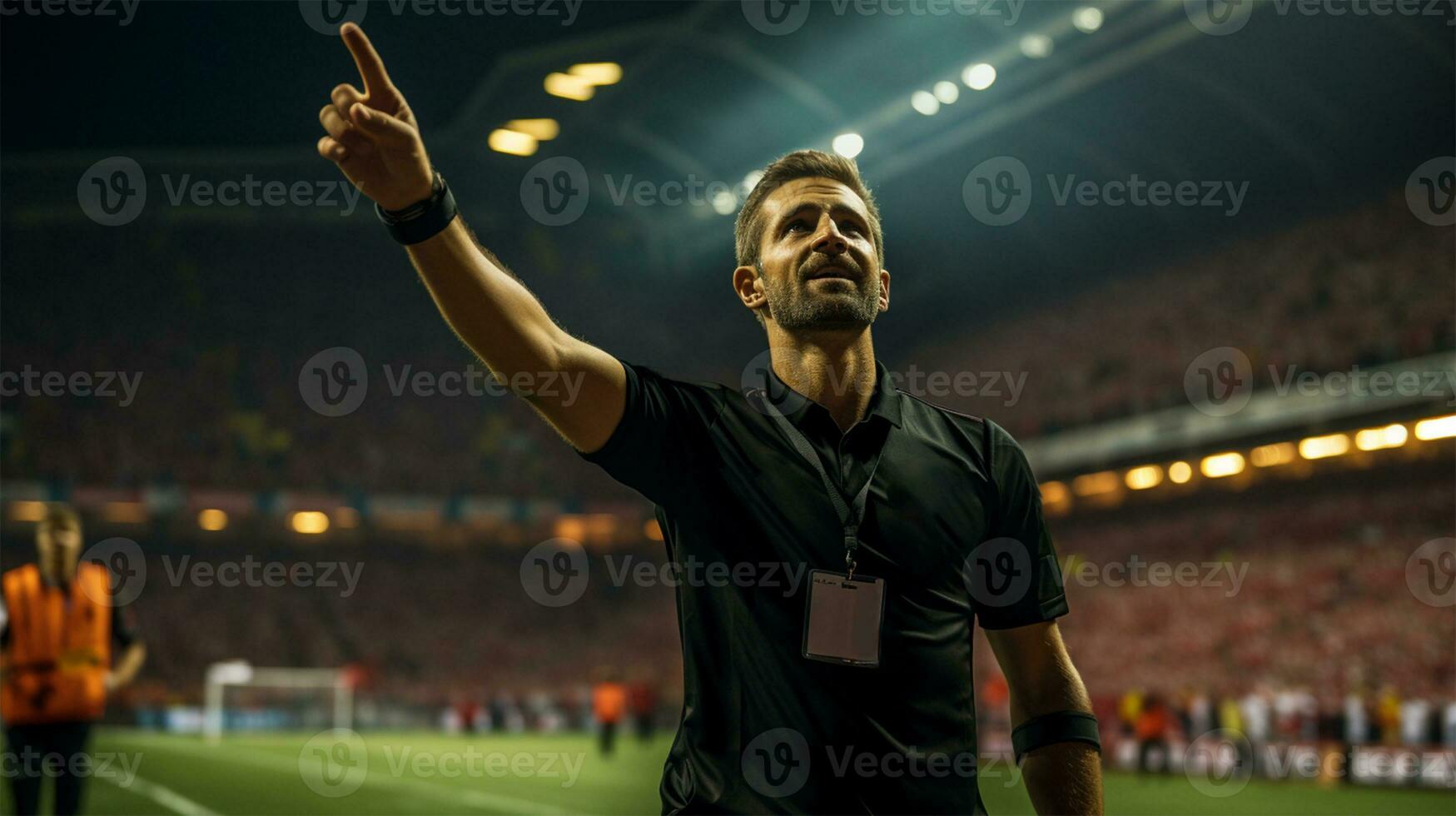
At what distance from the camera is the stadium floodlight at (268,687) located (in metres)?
34.4

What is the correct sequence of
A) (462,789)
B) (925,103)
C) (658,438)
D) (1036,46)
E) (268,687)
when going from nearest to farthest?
(658,438), (462,789), (1036,46), (925,103), (268,687)

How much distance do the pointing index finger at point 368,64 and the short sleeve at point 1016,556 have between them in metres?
1.49

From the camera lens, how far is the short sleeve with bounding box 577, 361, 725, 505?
2.54 m

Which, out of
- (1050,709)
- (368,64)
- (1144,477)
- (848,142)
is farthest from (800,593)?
(1144,477)

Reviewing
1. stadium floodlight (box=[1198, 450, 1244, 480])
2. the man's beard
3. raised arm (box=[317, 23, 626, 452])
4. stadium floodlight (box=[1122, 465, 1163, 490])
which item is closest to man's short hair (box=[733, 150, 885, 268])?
the man's beard

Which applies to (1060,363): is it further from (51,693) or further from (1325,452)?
(51,693)

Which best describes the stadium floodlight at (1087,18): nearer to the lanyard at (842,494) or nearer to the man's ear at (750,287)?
the man's ear at (750,287)

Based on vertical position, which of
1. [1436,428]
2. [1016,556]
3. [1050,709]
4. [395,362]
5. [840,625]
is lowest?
[1050,709]

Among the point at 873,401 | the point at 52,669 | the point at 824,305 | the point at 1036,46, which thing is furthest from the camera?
the point at 1036,46

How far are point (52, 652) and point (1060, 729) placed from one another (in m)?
5.86

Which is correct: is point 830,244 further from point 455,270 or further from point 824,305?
point 455,270

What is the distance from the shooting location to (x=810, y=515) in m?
2.61

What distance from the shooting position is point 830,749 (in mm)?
2410

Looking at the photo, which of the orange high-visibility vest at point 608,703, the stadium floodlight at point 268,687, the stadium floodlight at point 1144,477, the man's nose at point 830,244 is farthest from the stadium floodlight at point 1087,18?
the stadium floodlight at point 268,687
